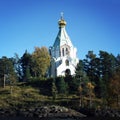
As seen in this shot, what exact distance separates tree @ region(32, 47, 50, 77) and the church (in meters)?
2.78

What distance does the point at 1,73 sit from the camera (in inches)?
3701

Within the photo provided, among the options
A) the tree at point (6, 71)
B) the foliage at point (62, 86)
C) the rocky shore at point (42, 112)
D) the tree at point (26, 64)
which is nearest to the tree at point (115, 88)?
the rocky shore at point (42, 112)

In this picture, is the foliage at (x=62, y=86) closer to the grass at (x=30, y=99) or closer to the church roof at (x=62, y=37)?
the grass at (x=30, y=99)

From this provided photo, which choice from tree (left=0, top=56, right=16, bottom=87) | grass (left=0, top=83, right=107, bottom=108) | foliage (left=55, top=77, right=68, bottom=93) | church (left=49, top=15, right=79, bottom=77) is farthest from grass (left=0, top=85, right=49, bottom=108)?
church (left=49, top=15, right=79, bottom=77)

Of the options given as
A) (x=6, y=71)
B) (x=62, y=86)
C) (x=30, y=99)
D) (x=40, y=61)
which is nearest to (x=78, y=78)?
(x=62, y=86)

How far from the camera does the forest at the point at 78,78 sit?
78.3 metres

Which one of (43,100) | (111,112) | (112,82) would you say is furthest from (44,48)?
(111,112)

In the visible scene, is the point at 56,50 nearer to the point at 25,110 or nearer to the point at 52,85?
the point at 52,85

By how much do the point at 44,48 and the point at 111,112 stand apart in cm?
3770

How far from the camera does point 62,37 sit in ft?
347

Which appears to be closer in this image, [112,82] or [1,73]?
[112,82]

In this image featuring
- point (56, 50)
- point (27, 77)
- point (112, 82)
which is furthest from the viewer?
point (56, 50)

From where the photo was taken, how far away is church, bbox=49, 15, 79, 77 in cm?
10175

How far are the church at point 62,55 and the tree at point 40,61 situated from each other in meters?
2.78
